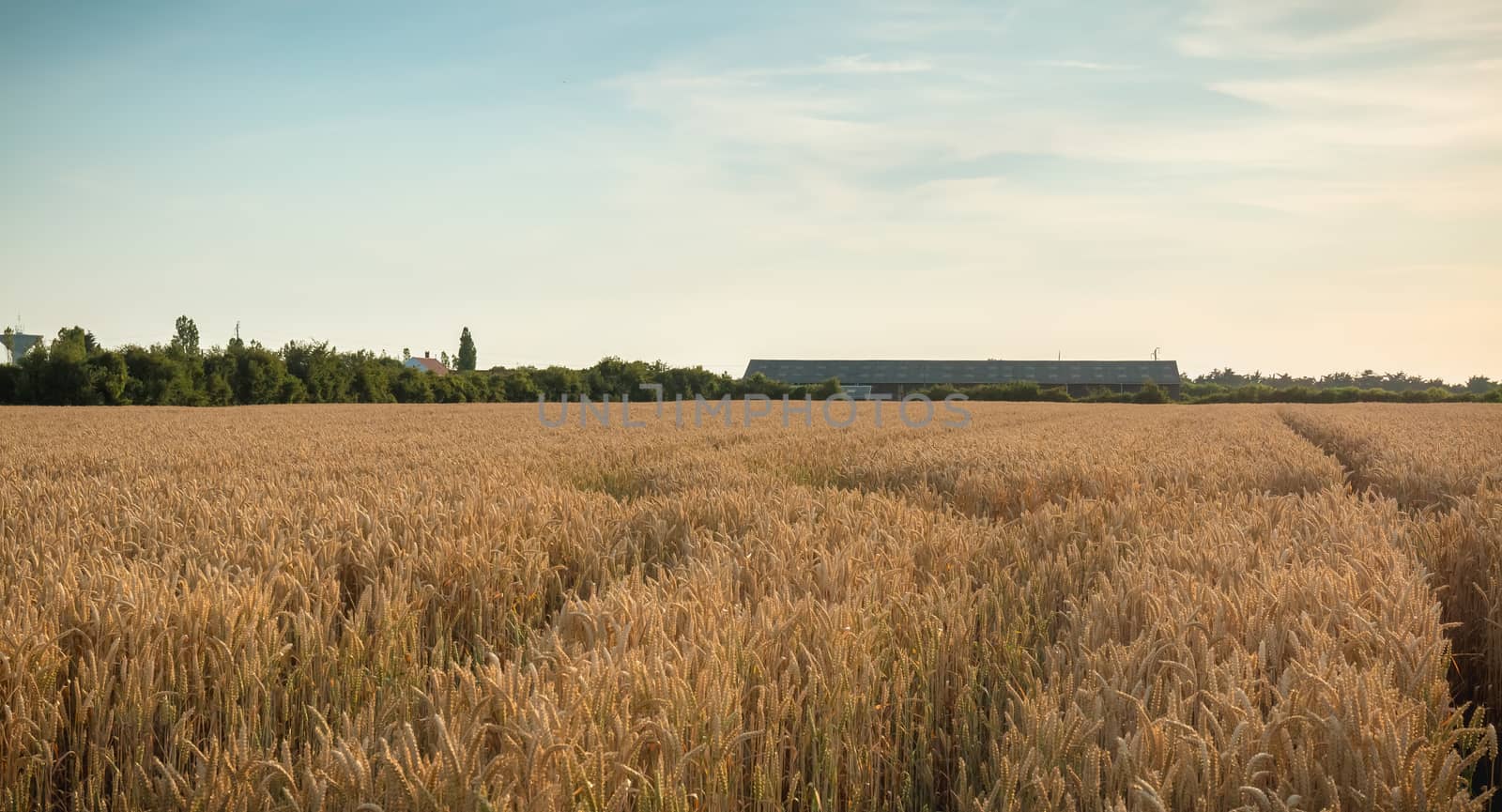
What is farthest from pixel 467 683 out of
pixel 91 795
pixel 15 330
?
pixel 15 330

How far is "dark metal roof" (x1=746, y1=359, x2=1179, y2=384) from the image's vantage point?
98625mm

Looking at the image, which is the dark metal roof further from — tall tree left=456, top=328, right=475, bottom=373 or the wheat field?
the wheat field

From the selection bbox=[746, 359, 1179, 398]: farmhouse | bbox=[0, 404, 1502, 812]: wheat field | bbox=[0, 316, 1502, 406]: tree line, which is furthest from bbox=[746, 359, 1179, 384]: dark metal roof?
bbox=[0, 404, 1502, 812]: wheat field

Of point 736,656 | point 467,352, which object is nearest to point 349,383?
point 736,656

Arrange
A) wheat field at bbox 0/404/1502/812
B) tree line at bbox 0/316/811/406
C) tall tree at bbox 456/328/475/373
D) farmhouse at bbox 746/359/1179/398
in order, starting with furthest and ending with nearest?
tall tree at bbox 456/328/475/373
farmhouse at bbox 746/359/1179/398
tree line at bbox 0/316/811/406
wheat field at bbox 0/404/1502/812

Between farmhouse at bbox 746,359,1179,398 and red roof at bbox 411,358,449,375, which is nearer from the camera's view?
farmhouse at bbox 746,359,1179,398

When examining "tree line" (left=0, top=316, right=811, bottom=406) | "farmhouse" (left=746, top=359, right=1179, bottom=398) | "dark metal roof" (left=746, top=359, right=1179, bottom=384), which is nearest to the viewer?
"tree line" (left=0, top=316, right=811, bottom=406)

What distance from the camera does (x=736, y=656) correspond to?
2.41 metres

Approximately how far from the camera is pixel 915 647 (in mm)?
2934

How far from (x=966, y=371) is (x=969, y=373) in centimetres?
56

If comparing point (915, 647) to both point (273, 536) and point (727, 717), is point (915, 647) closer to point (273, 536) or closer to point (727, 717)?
point (727, 717)

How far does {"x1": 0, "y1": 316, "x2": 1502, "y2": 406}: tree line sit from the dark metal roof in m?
12.2

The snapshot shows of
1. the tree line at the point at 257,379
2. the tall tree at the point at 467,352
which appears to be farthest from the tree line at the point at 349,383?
the tall tree at the point at 467,352

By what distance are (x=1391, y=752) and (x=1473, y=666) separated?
8.80ft
